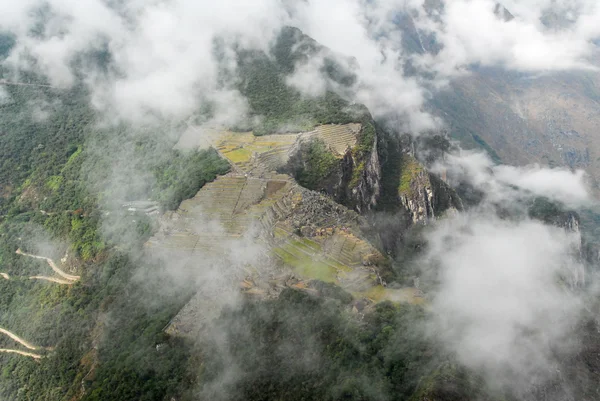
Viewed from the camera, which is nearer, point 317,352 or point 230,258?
point 317,352

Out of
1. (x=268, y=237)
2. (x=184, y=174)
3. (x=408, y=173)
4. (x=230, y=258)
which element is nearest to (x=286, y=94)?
(x=408, y=173)

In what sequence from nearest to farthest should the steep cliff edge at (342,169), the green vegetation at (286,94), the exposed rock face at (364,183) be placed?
the steep cliff edge at (342,169), the exposed rock face at (364,183), the green vegetation at (286,94)

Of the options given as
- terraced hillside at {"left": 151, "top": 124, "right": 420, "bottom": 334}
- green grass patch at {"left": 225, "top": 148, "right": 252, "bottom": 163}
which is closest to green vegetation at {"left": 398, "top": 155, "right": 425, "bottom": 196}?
terraced hillside at {"left": 151, "top": 124, "right": 420, "bottom": 334}

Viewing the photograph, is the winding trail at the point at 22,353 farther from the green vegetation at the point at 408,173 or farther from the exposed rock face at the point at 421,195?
the green vegetation at the point at 408,173

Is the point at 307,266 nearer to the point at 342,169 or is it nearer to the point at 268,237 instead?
the point at 268,237

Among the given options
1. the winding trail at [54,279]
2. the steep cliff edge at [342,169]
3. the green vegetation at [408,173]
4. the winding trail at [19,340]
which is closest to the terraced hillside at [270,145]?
the steep cliff edge at [342,169]

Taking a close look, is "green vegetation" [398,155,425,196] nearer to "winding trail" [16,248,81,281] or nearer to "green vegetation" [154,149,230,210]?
"green vegetation" [154,149,230,210]

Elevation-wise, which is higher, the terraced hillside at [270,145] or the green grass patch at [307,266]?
the green grass patch at [307,266]

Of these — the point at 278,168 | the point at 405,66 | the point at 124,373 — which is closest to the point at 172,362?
the point at 124,373

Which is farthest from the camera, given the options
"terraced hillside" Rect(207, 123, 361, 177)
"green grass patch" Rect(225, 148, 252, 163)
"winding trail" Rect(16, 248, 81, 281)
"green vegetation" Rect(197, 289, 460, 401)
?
"green grass patch" Rect(225, 148, 252, 163)

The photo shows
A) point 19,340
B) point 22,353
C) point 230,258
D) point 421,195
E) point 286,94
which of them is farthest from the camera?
point 286,94

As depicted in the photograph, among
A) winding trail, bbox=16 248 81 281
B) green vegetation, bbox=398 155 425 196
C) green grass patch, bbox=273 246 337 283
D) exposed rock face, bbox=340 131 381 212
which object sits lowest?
winding trail, bbox=16 248 81 281

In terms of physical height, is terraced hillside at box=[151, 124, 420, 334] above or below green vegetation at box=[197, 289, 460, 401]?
below
